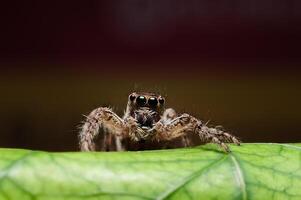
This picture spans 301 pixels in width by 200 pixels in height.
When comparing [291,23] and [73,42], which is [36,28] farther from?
[291,23]

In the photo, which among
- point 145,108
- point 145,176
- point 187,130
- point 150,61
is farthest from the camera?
point 150,61

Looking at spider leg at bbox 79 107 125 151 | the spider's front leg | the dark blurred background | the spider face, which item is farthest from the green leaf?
the dark blurred background

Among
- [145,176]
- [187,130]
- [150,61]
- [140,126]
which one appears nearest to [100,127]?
[140,126]

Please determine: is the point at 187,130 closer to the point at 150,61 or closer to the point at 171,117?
the point at 171,117

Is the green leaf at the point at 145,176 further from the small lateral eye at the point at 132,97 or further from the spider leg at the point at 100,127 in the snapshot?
the small lateral eye at the point at 132,97

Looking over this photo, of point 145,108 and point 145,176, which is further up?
point 145,108

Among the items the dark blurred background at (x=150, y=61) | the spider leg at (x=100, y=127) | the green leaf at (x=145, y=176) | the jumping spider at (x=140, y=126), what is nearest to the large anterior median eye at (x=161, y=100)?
the jumping spider at (x=140, y=126)

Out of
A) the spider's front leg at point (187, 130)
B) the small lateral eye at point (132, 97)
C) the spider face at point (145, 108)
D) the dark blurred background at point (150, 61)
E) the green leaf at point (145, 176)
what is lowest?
the green leaf at point (145, 176)
